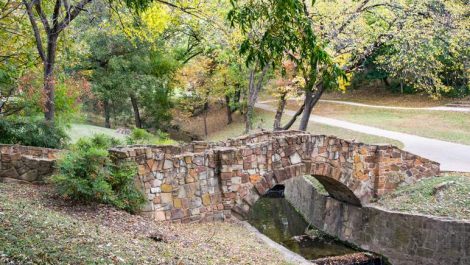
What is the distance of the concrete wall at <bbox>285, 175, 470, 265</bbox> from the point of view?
37.6 feet

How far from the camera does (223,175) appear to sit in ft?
37.7

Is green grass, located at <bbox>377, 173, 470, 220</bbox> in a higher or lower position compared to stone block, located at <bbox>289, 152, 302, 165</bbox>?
lower

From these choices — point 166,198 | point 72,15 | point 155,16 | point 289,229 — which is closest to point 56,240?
point 166,198

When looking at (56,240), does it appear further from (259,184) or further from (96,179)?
(259,184)

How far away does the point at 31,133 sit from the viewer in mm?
12945

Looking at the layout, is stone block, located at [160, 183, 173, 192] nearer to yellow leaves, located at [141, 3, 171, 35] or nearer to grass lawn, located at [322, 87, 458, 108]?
yellow leaves, located at [141, 3, 171, 35]

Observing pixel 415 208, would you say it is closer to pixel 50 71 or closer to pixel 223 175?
pixel 223 175

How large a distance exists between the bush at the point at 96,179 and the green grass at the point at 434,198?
7.08 m

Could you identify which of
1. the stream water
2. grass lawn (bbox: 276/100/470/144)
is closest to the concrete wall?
the stream water

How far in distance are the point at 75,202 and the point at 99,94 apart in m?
16.1

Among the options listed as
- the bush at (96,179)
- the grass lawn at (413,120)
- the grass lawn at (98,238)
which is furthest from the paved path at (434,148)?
the bush at (96,179)

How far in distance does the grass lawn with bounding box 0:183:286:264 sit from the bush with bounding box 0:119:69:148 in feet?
11.3

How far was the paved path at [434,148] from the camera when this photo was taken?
1661cm

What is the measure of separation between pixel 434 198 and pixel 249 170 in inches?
192
